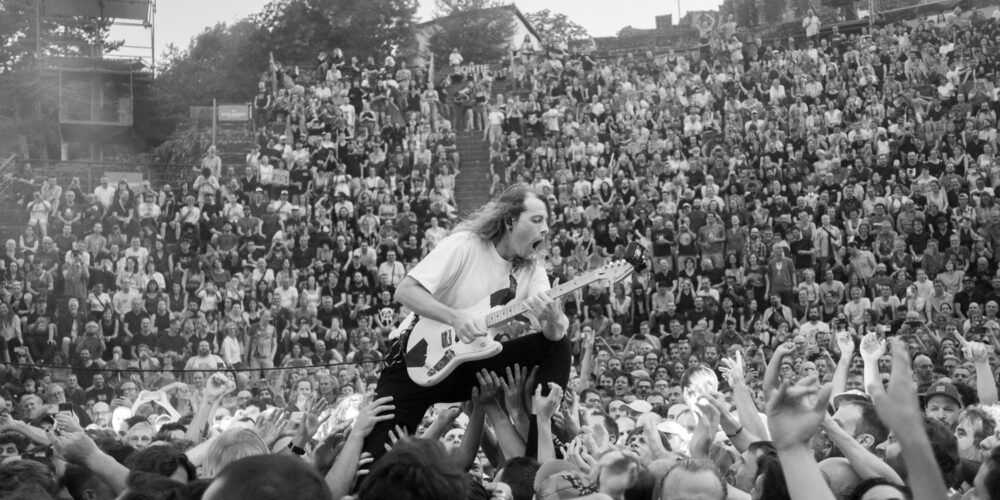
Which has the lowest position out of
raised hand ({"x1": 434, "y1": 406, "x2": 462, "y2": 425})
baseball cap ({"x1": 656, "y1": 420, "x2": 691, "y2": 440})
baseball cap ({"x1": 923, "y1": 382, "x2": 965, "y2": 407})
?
baseball cap ({"x1": 656, "y1": 420, "x2": 691, "y2": 440})

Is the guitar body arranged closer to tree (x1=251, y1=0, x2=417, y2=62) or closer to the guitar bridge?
the guitar bridge

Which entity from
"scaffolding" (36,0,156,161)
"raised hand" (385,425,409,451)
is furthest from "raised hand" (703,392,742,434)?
"scaffolding" (36,0,156,161)

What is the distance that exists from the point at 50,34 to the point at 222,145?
10.5 metres

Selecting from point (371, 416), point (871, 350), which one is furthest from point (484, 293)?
point (871, 350)

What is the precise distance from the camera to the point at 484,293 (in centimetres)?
606

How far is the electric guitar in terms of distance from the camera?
5711mm

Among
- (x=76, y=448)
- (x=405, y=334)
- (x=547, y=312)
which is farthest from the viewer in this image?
(x=405, y=334)

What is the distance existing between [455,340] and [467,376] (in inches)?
10.0

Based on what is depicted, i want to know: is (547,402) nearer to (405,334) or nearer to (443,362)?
(443,362)

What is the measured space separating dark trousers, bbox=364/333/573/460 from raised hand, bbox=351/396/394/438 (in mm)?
167

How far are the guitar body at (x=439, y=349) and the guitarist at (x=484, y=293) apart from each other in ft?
0.29

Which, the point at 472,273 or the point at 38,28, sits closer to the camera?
the point at 472,273

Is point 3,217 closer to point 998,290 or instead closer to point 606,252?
point 606,252

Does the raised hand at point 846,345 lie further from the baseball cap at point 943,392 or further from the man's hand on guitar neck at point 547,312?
the man's hand on guitar neck at point 547,312
